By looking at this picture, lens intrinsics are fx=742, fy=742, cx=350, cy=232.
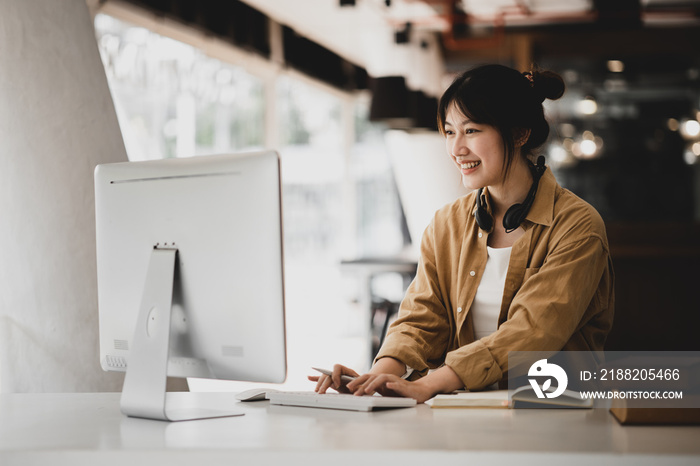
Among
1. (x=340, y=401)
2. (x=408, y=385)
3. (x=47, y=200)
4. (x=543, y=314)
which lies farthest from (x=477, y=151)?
(x=47, y=200)

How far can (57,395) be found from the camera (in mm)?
1786

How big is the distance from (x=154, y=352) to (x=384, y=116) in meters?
4.16

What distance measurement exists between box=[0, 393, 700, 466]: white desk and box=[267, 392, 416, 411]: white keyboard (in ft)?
0.09

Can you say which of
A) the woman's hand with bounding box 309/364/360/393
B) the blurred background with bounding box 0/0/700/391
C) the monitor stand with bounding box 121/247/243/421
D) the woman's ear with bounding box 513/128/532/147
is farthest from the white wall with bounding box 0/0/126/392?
the blurred background with bounding box 0/0/700/391

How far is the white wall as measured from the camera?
2.34 meters

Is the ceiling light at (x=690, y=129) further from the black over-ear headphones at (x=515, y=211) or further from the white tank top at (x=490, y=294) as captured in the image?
the white tank top at (x=490, y=294)

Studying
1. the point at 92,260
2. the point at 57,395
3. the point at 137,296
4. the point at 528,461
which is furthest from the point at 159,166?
the point at 92,260

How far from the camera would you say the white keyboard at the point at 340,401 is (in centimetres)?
154

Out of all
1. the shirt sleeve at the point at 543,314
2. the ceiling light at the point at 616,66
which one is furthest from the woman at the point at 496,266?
the ceiling light at the point at 616,66

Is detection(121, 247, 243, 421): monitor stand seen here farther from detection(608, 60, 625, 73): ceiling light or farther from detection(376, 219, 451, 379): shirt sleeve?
detection(608, 60, 625, 73): ceiling light

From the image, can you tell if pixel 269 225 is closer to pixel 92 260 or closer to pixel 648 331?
pixel 92 260

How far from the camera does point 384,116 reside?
5469 mm

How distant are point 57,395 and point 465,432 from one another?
3.37 feet

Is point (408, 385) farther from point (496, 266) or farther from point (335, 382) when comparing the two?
point (496, 266)
